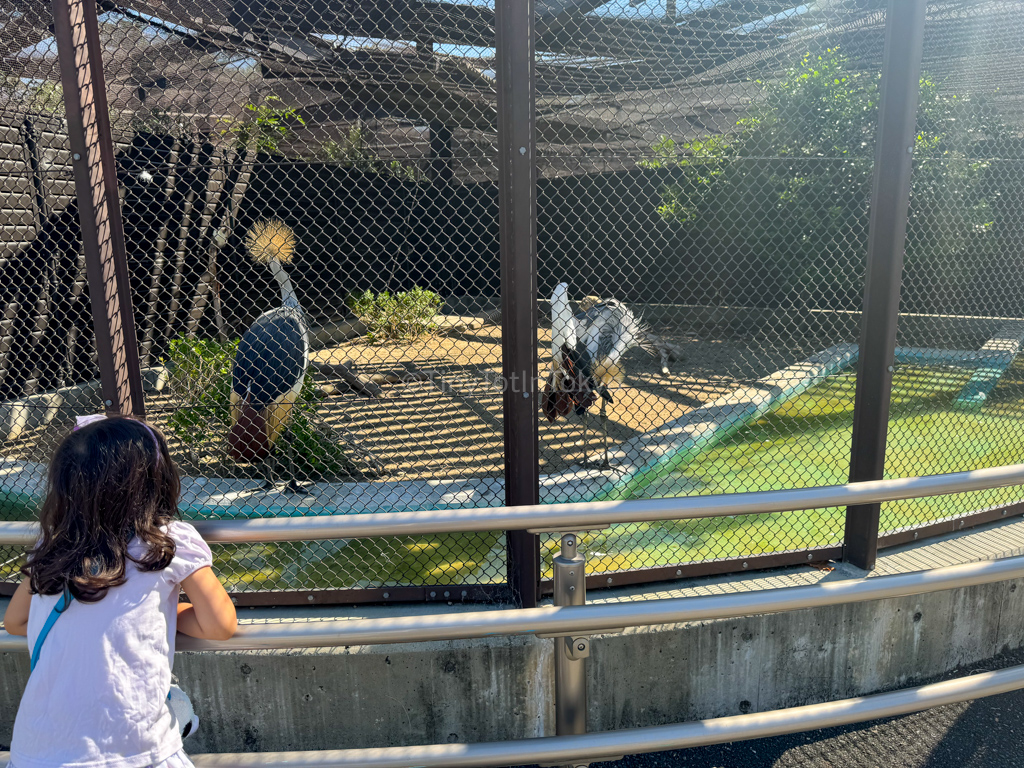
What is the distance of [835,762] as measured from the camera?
1988mm

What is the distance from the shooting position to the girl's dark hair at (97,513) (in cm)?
122

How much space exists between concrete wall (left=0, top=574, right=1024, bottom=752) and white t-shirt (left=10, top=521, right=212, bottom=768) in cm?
82

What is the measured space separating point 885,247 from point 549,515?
151 centimetres

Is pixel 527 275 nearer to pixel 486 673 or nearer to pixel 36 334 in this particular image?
pixel 486 673

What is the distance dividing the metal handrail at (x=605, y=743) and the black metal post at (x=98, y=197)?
99 centimetres

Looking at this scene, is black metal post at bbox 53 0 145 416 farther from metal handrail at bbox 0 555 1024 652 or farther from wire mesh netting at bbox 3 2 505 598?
metal handrail at bbox 0 555 1024 652

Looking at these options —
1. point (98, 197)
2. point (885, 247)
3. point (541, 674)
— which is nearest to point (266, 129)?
point (98, 197)

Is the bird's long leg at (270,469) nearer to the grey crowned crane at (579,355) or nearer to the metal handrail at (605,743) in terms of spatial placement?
the grey crowned crane at (579,355)

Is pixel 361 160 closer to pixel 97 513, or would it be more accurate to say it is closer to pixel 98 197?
pixel 98 197

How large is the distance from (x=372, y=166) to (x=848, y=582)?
311 inches

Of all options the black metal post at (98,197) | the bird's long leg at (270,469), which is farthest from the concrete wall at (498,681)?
the bird's long leg at (270,469)

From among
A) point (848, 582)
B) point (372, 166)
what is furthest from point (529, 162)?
point (372, 166)

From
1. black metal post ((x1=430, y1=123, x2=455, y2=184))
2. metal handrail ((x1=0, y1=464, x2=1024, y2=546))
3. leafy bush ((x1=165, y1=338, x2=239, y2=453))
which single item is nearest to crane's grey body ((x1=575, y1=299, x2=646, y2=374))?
leafy bush ((x1=165, y1=338, x2=239, y2=453))

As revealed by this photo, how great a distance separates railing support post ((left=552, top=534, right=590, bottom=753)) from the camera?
1.59m
